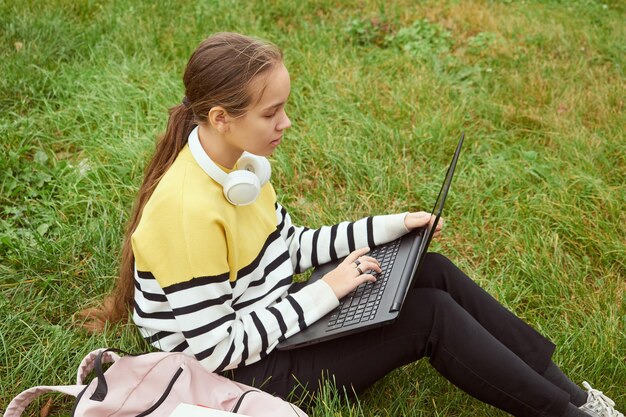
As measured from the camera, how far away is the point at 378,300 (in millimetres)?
2012

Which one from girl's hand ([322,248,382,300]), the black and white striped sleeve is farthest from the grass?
the black and white striped sleeve

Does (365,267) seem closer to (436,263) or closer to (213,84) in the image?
(436,263)

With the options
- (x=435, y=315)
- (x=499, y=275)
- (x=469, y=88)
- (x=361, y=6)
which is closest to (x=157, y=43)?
(x=361, y=6)

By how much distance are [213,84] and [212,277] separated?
0.56 meters

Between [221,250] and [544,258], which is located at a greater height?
[221,250]

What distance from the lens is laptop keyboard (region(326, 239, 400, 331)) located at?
1.97 meters

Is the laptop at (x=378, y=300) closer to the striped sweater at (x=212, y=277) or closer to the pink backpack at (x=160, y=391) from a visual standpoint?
the striped sweater at (x=212, y=277)

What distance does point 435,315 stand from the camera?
2.01 m

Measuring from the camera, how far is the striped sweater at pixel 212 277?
5.99 ft

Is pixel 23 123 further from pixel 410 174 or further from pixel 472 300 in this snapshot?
pixel 472 300

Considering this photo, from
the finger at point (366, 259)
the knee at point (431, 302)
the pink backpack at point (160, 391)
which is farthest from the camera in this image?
the finger at point (366, 259)

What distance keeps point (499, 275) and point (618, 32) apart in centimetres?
294

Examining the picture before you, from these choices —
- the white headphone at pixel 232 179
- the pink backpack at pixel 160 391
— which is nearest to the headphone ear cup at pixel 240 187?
the white headphone at pixel 232 179

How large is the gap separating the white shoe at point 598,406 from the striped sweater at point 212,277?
92 cm
